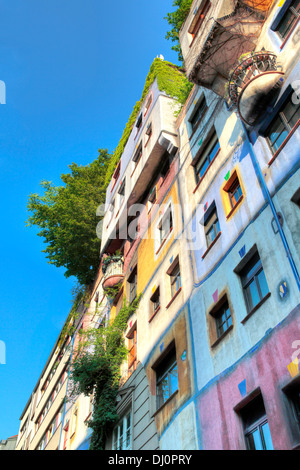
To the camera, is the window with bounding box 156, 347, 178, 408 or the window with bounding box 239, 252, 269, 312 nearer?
the window with bounding box 239, 252, 269, 312

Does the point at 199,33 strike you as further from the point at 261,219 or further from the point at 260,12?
the point at 261,219

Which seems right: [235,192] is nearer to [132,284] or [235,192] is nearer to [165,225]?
[165,225]

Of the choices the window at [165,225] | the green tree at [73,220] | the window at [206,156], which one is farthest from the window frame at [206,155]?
the green tree at [73,220]

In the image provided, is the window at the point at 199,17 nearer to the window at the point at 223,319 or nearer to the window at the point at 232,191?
the window at the point at 232,191

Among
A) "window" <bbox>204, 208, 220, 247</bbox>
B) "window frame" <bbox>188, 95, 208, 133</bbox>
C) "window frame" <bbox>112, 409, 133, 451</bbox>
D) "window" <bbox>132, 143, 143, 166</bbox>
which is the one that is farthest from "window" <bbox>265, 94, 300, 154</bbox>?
"window" <bbox>132, 143, 143, 166</bbox>

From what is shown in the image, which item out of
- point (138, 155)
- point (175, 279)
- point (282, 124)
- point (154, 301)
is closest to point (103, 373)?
point (154, 301)

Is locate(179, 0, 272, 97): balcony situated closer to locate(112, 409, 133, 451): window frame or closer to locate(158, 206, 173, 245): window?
locate(158, 206, 173, 245): window

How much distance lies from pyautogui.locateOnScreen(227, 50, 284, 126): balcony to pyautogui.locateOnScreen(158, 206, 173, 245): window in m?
5.88

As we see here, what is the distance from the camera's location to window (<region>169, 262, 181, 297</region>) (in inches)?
509

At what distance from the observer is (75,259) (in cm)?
2803

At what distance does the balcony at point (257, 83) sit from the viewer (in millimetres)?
9469

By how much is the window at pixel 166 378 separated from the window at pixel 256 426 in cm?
334

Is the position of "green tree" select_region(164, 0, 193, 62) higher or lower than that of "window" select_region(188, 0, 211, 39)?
higher

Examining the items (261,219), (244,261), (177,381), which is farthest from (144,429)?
(261,219)
